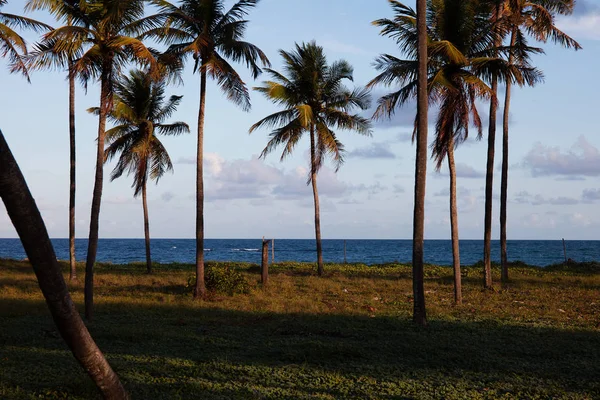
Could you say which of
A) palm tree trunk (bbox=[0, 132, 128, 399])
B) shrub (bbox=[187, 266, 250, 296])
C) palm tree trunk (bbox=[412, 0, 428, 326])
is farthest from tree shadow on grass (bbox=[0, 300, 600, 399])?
shrub (bbox=[187, 266, 250, 296])

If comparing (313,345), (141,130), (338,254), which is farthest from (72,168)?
(338,254)

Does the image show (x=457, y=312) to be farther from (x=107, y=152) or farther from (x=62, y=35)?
(x=107, y=152)

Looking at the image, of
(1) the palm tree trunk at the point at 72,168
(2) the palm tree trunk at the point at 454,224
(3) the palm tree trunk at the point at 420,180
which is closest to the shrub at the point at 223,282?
(1) the palm tree trunk at the point at 72,168

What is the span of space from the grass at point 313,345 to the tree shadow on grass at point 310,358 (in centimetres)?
3

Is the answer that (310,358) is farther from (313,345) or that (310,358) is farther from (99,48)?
(99,48)

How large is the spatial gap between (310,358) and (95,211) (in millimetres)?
7936

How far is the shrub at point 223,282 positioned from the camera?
69.0 feet

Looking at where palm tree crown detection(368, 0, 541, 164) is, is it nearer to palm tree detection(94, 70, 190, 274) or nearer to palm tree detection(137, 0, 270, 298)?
palm tree detection(137, 0, 270, 298)

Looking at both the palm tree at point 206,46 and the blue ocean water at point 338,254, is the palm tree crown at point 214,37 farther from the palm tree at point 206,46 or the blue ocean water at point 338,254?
the blue ocean water at point 338,254

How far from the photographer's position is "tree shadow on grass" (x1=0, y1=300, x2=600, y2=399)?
847cm

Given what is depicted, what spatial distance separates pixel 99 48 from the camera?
15.8 m

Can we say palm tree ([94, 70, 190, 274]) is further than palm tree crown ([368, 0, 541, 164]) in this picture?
Yes

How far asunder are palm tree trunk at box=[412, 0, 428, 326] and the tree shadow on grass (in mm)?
668

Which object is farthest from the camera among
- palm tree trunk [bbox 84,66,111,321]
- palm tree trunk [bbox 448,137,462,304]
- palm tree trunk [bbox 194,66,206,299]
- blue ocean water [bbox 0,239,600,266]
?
blue ocean water [bbox 0,239,600,266]
